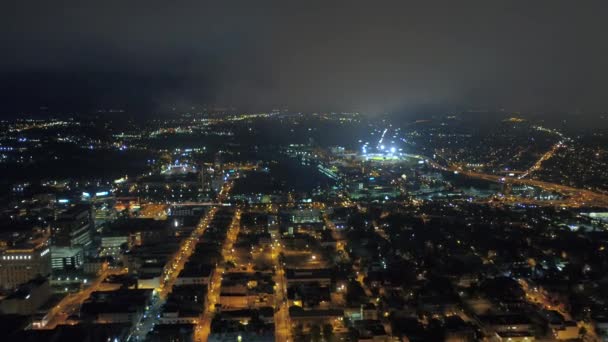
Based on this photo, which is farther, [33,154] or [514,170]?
[33,154]

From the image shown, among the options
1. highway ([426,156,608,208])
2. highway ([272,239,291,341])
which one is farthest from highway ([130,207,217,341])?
highway ([426,156,608,208])

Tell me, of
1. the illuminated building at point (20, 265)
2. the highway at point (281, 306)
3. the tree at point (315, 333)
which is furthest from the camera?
the illuminated building at point (20, 265)

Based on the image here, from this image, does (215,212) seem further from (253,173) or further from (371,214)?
(253,173)

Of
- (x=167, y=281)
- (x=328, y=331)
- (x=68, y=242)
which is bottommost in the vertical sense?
(x=167, y=281)

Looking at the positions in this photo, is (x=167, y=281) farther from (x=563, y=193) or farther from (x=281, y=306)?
(x=563, y=193)

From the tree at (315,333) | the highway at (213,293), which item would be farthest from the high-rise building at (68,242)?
the tree at (315,333)

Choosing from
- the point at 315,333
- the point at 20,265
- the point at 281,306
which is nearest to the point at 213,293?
the point at 281,306

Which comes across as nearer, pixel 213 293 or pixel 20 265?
pixel 213 293

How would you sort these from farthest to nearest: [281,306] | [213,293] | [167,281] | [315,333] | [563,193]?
[563,193] < [167,281] < [213,293] < [281,306] < [315,333]

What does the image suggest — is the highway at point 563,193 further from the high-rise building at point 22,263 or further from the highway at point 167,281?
the high-rise building at point 22,263

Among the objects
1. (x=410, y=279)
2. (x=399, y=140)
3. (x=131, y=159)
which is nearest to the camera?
(x=410, y=279)

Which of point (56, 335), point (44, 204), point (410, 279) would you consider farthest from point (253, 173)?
point (56, 335)
